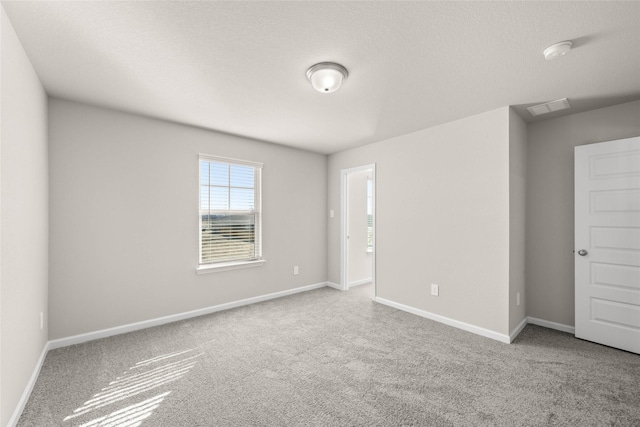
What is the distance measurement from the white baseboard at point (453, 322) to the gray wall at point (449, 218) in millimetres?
47

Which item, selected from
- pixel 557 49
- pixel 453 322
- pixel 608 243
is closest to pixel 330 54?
pixel 557 49

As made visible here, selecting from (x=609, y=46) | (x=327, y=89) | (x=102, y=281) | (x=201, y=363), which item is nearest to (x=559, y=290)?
(x=609, y=46)

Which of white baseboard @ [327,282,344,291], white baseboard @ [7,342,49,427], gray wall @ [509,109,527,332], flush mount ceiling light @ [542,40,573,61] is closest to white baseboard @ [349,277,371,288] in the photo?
white baseboard @ [327,282,344,291]

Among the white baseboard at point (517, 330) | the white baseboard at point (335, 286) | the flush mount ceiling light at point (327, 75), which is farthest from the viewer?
the white baseboard at point (335, 286)

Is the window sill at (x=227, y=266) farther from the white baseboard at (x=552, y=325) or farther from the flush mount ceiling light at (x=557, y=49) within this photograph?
the flush mount ceiling light at (x=557, y=49)

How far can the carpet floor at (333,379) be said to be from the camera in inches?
71.3

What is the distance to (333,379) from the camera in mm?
2217

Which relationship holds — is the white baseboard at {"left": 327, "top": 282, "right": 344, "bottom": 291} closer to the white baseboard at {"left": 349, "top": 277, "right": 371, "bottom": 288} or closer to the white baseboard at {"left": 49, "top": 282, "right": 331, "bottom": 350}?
the white baseboard at {"left": 349, "top": 277, "right": 371, "bottom": 288}

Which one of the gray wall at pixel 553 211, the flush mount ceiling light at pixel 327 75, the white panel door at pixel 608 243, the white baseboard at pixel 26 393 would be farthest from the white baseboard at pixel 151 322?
the white panel door at pixel 608 243

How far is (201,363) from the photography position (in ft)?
8.10

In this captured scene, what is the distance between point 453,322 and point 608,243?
1702 mm

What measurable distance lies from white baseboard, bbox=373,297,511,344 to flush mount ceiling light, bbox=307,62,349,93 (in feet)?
9.49

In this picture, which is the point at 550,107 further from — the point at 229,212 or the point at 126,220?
the point at 126,220

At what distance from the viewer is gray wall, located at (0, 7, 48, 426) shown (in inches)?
63.5
